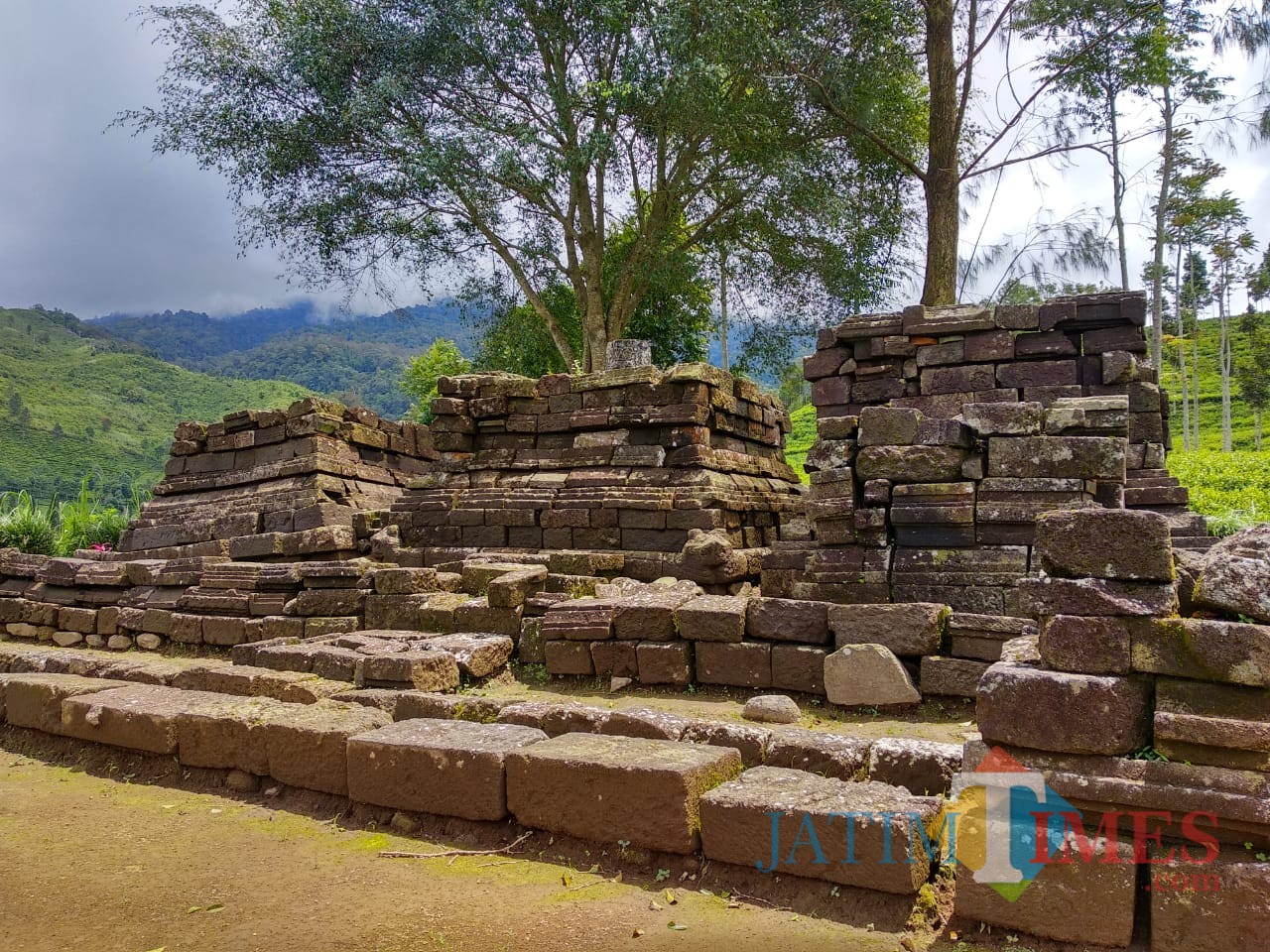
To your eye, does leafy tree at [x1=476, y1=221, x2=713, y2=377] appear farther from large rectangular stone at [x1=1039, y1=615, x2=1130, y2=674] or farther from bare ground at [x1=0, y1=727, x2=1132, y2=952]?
large rectangular stone at [x1=1039, y1=615, x2=1130, y2=674]

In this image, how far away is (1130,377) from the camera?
902cm

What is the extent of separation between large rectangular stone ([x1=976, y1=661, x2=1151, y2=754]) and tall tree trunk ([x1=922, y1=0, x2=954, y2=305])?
13.6 metres

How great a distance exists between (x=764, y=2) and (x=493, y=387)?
9436mm

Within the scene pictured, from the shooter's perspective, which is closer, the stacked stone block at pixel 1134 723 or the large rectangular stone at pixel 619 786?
the stacked stone block at pixel 1134 723

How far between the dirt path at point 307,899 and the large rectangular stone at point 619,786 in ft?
0.72

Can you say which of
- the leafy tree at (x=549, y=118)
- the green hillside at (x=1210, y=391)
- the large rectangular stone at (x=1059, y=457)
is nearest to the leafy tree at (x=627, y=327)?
the leafy tree at (x=549, y=118)

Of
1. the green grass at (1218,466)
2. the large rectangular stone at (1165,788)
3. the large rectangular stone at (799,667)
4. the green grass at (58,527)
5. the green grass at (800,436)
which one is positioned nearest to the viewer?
the large rectangular stone at (1165,788)

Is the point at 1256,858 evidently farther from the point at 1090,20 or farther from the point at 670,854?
the point at 1090,20

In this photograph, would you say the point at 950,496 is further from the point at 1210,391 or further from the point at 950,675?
the point at 1210,391

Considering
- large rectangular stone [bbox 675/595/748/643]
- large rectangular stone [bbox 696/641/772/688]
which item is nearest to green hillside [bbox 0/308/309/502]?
large rectangular stone [bbox 675/595/748/643]

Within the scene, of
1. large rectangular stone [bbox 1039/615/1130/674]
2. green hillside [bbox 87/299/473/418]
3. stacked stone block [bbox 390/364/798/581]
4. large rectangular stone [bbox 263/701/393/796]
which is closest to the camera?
large rectangular stone [bbox 1039/615/1130/674]

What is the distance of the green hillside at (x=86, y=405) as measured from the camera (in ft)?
132

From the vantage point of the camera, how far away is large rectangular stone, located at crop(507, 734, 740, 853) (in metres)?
3.58

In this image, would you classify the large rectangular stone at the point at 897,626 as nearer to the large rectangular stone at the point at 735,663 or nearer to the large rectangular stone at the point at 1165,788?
the large rectangular stone at the point at 735,663
